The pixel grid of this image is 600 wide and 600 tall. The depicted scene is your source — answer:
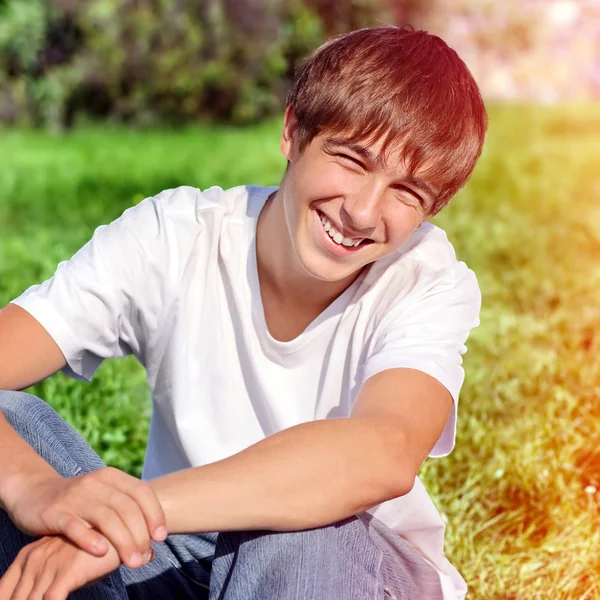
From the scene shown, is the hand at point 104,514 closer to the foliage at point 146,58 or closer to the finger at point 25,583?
the finger at point 25,583

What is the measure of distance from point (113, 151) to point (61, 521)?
8.19 meters

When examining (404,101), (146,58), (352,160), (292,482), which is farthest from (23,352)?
(146,58)

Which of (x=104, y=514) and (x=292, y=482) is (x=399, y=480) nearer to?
(x=292, y=482)

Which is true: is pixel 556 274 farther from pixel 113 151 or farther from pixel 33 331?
pixel 113 151

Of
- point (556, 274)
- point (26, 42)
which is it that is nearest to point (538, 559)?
point (556, 274)

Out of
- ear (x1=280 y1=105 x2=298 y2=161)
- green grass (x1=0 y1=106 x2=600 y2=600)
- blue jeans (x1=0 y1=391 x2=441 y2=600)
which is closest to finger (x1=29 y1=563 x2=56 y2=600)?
blue jeans (x1=0 y1=391 x2=441 y2=600)

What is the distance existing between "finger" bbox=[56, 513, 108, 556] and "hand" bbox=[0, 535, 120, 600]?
0.01 meters

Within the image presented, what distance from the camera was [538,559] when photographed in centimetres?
277

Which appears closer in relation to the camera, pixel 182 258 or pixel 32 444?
pixel 32 444

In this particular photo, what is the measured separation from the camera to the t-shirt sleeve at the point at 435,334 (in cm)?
198

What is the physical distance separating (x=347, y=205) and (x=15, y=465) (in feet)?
2.70

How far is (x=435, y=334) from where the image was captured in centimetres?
205

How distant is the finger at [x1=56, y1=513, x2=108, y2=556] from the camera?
1583 millimetres

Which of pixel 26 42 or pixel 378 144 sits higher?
pixel 378 144
